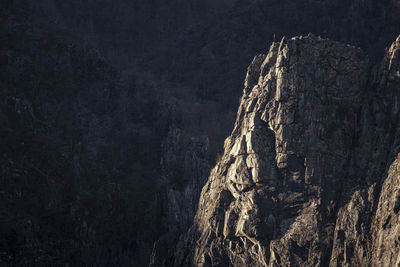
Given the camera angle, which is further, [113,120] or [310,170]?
[113,120]

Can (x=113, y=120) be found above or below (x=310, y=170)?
above

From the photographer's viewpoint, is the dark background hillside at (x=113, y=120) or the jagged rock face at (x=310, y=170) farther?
the dark background hillside at (x=113, y=120)

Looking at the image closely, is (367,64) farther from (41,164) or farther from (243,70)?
(243,70)

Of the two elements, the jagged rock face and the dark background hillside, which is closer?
the jagged rock face

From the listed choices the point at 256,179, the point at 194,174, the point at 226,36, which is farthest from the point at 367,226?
the point at 226,36
